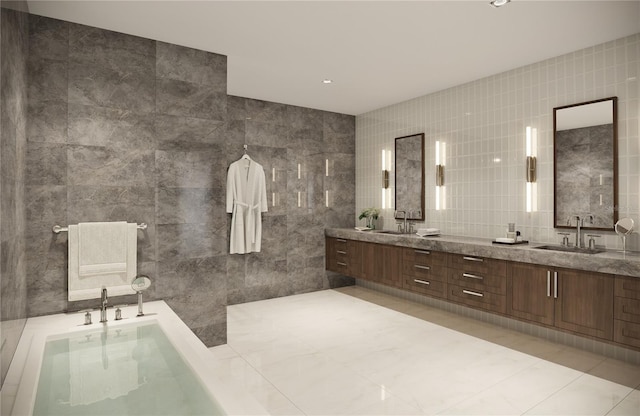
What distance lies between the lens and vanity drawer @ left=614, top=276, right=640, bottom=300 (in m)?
2.65

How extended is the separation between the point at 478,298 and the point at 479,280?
179mm

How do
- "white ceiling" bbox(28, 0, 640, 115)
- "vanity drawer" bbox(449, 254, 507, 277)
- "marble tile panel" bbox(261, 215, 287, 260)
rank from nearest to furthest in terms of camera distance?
1. "white ceiling" bbox(28, 0, 640, 115)
2. "vanity drawer" bbox(449, 254, 507, 277)
3. "marble tile panel" bbox(261, 215, 287, 260)

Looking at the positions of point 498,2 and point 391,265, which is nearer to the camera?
point 498,2

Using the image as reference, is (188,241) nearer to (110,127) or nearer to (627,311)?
(110,127)

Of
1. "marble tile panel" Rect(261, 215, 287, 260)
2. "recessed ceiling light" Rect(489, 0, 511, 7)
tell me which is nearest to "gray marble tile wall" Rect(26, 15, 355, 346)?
"marble tile panel" Rect(261, 215, 287, 260)

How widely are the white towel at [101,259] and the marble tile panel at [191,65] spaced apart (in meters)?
1.36

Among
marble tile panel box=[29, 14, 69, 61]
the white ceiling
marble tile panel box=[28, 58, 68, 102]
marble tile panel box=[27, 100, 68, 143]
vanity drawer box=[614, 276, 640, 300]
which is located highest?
the white ceiling

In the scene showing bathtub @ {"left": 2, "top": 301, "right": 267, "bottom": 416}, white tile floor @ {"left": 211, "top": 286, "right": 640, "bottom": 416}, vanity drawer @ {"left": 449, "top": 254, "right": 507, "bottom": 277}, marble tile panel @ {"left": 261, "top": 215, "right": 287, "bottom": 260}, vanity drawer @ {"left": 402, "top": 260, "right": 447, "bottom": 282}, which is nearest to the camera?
bathtub @ {"left": 2, "top": 301, "right": 267, "bottom": 416}

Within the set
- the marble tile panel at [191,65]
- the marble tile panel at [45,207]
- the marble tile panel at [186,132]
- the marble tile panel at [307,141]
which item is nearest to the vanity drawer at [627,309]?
the marble tile panel at [186,132]

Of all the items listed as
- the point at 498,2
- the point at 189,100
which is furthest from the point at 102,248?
the point at 498,2

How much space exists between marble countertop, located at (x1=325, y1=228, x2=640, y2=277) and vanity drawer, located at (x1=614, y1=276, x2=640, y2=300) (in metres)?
0.04

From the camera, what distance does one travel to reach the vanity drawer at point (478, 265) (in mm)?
3506

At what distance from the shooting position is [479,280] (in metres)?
3.68

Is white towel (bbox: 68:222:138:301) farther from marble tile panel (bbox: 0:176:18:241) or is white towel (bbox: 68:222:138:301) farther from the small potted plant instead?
the small potted plant
